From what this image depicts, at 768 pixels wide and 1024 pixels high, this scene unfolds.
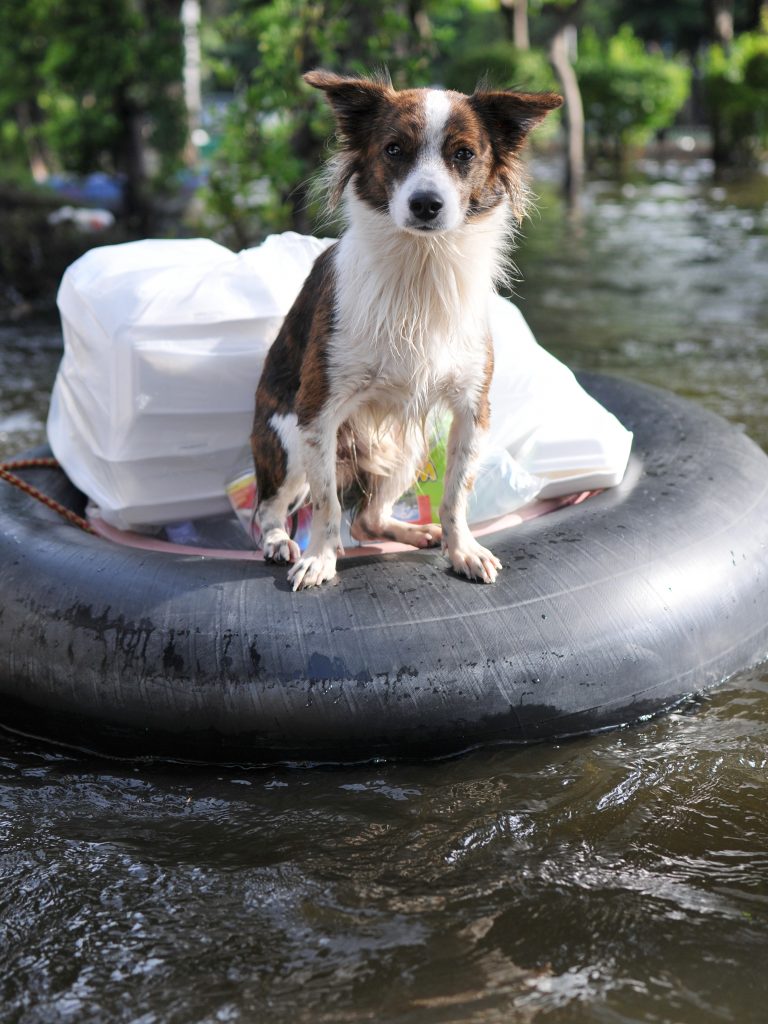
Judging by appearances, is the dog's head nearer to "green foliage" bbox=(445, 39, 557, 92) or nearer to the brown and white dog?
the brown and white dog

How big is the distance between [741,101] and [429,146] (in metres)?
19.4

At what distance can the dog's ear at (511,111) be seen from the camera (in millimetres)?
3377

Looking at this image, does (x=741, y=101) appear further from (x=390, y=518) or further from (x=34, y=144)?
(x=390, y=518)

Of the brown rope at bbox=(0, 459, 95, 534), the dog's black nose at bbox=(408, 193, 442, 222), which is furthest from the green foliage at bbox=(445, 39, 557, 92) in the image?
the dog's black nose at bbox=(408, 193, 442, 222)

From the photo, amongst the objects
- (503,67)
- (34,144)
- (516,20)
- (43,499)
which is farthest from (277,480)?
(516,20)

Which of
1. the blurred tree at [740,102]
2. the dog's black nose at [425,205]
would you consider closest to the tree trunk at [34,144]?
the blurred tree at [740,102]

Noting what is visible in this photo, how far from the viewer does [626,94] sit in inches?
866

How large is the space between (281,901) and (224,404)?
1993 mm

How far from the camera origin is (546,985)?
8.41 ft

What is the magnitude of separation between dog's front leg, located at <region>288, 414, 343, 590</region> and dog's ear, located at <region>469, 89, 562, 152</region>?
39.5 inches

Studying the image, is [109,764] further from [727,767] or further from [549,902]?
[727,767]

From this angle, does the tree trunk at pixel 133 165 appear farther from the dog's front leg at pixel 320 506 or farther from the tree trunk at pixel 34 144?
the dog's front leg at pixel 320 506

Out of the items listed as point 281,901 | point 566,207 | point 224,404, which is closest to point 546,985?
point 281,901

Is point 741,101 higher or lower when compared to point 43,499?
higher
